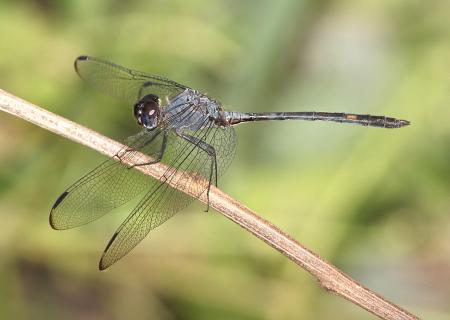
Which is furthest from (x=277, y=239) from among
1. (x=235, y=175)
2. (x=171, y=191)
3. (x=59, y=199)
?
(x=235, y=175)

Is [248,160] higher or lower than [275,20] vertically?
lower

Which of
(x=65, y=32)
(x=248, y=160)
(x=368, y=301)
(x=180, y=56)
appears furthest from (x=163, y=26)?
(x=368, y=301)

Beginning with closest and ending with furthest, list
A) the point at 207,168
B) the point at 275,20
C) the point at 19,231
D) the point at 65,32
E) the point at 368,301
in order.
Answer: the point at 368,301
the point at 207,168
the point at 19,231
the point at 65,32
the point at 275,20

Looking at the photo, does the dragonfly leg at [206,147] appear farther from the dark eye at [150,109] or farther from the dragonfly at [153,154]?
the dark eye at [150,109]

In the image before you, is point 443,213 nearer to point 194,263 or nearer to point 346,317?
point 346,317

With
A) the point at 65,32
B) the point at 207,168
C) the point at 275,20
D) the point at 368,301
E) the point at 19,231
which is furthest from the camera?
the point at 275,20

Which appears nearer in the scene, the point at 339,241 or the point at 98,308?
the point at 339,241
